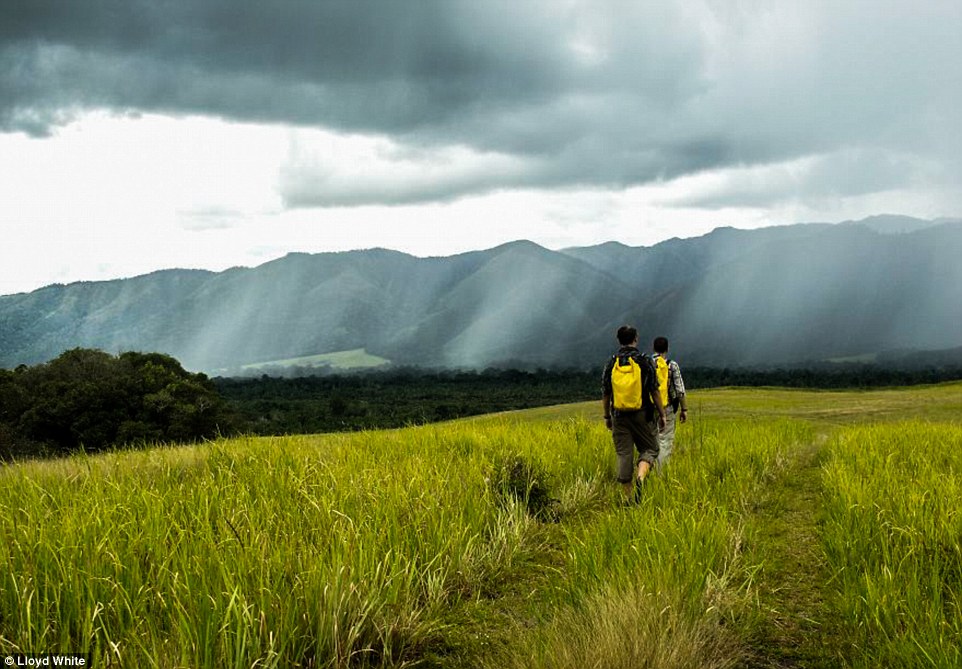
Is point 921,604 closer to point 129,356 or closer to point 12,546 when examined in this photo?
point 12,546

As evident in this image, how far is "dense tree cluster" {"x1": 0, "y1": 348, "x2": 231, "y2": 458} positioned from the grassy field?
3903 cm

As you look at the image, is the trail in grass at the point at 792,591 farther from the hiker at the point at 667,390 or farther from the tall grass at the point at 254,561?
the tall grass at the point at 254,561

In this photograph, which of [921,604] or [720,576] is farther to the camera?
[720,576]

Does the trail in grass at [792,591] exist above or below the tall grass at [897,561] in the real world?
below

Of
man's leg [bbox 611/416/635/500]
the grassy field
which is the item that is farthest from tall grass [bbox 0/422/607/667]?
man's leg [bbox 611/416/635/500]

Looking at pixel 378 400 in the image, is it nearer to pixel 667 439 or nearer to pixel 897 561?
pixel 667 439

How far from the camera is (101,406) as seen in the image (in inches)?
1811

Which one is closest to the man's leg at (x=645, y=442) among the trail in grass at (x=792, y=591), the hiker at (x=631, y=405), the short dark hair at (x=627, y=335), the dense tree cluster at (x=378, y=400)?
the hiker at (x=631, y=405)

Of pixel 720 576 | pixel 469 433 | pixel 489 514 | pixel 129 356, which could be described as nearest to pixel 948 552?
pixel 720 576

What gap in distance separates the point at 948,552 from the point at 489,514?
442cm

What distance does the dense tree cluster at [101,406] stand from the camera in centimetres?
4441

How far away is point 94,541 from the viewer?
16.3ft

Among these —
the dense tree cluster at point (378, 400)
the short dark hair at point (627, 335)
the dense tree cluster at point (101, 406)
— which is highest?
the short dark hair at point (627, 335)
